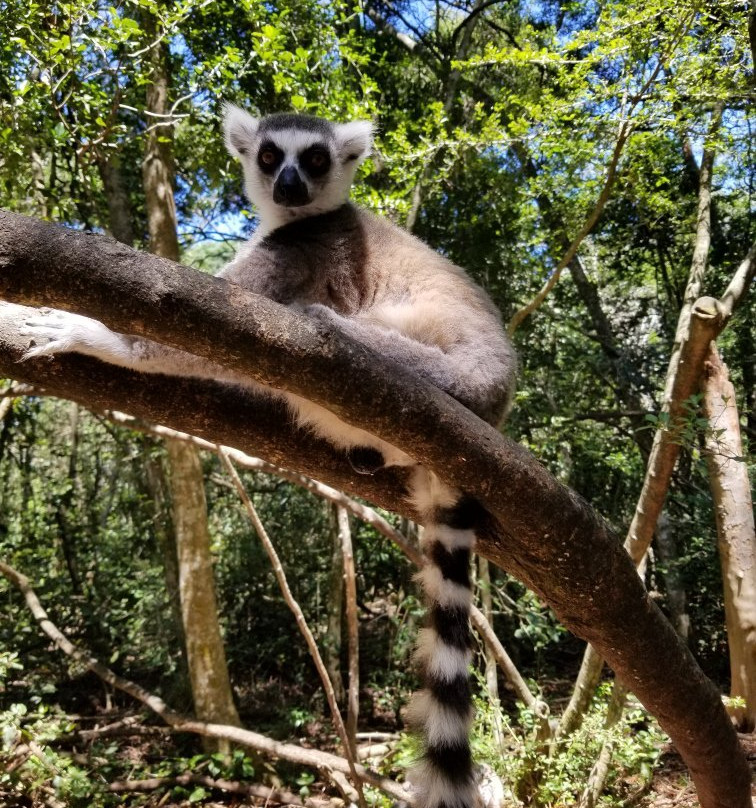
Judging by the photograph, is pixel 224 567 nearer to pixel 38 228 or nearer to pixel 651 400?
pixel 651 400

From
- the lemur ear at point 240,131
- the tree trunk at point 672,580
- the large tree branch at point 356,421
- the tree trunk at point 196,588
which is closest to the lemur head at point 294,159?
the lemur ear at point 240,131

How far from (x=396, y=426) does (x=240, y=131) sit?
3286 mm

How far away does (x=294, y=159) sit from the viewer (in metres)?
3.96

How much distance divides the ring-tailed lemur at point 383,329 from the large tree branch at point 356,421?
11 cm

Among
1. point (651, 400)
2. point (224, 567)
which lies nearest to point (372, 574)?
point (224, 567)

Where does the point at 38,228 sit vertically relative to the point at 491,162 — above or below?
below

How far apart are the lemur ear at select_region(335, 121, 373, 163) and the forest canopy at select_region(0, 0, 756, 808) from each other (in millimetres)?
1088

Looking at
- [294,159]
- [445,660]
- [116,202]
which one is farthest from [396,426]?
[116,202]

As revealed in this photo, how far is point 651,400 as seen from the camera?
10.4 metres

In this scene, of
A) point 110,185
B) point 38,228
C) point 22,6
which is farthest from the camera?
point 110,185

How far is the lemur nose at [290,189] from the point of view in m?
3.75

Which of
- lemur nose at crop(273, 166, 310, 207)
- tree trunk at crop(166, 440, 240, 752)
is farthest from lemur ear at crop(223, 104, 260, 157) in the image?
tree trunk at crop(166, 440, 240, 752)

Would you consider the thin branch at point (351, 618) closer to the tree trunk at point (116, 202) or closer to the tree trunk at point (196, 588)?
the tree trunk at point (196, 588)

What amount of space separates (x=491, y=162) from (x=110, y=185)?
190 inches
